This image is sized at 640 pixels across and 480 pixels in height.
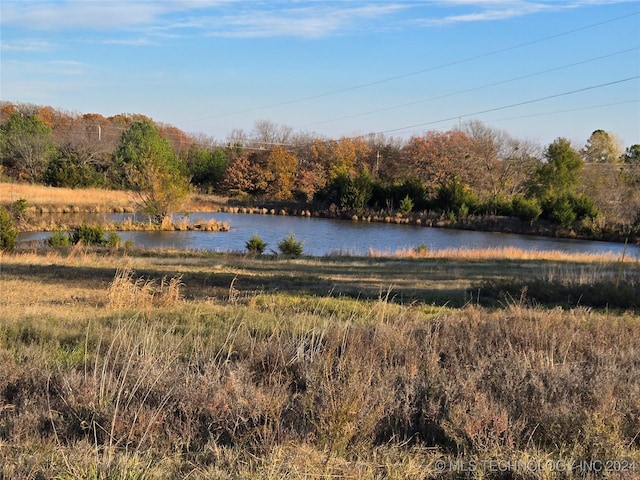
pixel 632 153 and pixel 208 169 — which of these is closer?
pixel 208 169

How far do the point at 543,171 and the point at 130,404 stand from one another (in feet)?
189

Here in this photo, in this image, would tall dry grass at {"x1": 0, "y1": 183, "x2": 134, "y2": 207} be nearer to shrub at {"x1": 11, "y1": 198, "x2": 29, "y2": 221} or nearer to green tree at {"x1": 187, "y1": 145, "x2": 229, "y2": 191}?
shrub at {"x1": 11, "y1": 198, "x2": 29, "y2": 221}

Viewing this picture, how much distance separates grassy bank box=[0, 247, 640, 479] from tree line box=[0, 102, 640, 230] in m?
35.7

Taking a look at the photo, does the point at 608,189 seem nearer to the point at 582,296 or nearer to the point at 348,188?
the point at 348,188

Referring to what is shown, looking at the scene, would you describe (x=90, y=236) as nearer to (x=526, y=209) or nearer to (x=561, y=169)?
(x=526, y=209)

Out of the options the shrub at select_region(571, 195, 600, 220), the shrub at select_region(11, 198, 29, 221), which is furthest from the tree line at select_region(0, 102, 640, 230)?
the shrub at select_region(11, 198, 29, 221)

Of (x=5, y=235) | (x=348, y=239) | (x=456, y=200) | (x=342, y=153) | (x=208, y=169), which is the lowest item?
(x=348, y=239)

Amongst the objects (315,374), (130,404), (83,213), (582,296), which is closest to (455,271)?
(582,296)

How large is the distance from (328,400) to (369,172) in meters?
66.4

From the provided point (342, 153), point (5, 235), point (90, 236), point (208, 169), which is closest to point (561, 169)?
point (342, 153)

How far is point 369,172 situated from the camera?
69812mm

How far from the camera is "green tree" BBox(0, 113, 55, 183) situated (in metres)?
62.8

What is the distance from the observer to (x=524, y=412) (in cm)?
449

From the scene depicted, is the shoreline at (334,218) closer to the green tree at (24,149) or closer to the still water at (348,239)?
the still water at (348,239)
